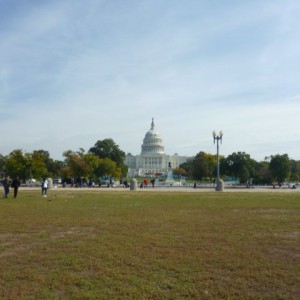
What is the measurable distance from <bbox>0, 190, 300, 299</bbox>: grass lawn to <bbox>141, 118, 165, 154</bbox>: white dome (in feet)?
578

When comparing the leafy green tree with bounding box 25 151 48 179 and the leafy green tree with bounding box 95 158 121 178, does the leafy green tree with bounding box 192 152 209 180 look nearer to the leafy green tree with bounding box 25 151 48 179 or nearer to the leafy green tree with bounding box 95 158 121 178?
the leafy green tree with bounding box 95 158 121 178

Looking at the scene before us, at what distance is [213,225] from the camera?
13367 millimetres

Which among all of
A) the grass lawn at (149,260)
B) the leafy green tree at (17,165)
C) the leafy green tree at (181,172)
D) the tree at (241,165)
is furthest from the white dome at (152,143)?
the grass lawn at (149,260)

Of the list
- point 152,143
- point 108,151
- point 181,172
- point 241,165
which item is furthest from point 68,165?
point 152,143

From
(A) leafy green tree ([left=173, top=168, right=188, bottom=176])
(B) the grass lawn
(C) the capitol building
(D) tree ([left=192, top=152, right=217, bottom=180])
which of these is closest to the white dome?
(C) the capitol building

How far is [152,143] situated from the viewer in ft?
625

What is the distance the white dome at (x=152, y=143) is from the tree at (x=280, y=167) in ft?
377

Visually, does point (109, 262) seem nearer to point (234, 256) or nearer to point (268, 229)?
point (234, 256)

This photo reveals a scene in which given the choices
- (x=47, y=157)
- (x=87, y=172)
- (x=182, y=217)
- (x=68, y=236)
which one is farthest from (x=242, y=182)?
(x=68, y=236)

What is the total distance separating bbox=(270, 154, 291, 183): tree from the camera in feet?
246

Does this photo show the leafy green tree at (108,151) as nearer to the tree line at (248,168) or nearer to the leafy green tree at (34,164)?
the tree line at (248,168)

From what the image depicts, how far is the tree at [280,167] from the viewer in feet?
246

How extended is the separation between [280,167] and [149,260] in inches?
2810

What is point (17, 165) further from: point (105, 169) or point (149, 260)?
point (149, 260)
